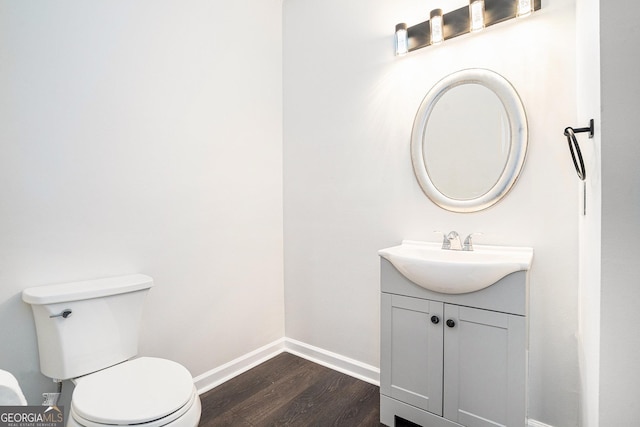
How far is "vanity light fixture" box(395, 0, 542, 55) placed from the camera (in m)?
1.57

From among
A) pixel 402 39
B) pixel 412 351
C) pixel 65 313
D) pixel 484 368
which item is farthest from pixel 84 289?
pixel 402 39

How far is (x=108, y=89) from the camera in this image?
164 centimetres

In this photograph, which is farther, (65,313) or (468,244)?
(468,244)

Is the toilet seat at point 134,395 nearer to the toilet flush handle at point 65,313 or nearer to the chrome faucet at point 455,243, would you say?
the toilet flush handle at point 65,313

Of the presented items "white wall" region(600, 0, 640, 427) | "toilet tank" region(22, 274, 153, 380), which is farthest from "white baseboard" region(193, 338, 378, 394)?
"white wall" region(600, 0, 640, 427)

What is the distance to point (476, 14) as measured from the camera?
1.65 m

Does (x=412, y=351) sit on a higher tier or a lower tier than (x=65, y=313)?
lower

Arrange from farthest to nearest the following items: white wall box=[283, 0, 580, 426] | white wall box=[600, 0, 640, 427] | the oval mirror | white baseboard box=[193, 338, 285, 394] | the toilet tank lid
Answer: white baseboard box=[193, 338, 285, 394] < the oval mirror < white wall box=[283, 0, 580, 426] < the toilet tank lid < white wall box=[600, 0, 640, 427]

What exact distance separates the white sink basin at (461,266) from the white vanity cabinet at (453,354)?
0.05 meters

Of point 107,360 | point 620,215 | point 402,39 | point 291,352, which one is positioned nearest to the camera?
point 620,215

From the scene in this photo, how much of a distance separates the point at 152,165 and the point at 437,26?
1.72 meters

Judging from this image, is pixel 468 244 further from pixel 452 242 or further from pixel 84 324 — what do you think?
pixel 84 324

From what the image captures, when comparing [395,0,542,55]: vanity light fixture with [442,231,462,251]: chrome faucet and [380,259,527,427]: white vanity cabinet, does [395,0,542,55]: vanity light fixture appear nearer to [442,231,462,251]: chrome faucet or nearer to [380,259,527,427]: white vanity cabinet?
[442,231,462,251]: chrome faucet

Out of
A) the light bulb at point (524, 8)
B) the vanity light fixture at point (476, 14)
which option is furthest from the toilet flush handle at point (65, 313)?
the light bulb at point (524, 8)
